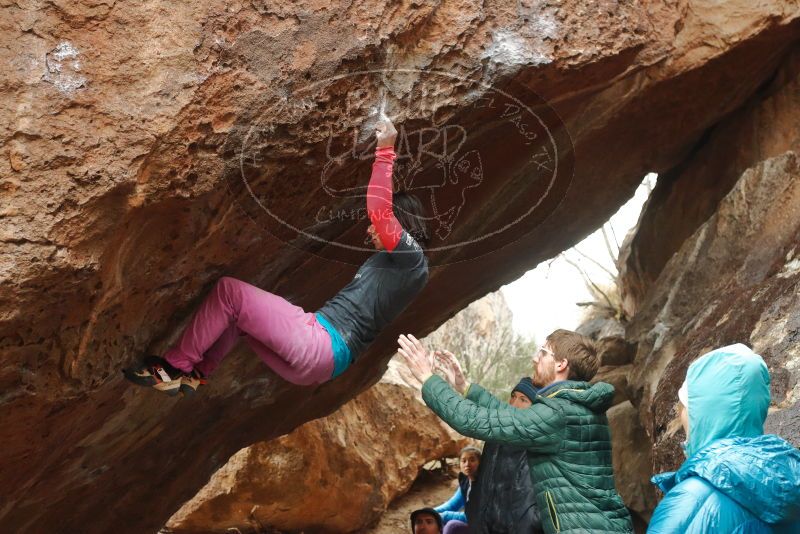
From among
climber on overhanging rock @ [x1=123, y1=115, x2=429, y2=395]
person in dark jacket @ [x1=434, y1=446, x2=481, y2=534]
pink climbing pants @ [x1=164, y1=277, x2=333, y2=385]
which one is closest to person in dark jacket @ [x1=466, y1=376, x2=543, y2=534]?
person in dark jacket @ [x1=434, y1=446, x2=481, y2=534]

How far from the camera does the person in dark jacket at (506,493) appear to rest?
4.59 metres

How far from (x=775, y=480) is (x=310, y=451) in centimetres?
608

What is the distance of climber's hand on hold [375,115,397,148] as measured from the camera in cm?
421

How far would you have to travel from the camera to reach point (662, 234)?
7.76 m

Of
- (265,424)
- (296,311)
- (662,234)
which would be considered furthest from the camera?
(662,234)

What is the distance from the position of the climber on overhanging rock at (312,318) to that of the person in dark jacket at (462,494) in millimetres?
1158

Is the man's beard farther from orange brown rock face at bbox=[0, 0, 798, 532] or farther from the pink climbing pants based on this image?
orange brown rock face at bbox=[0, 0, 798, 532]

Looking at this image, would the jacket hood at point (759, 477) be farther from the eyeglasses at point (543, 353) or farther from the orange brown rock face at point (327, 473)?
the orange brown rock face at point (327, 473)

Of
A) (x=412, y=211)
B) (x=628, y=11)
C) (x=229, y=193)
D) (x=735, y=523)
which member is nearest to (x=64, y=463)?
(x=229, y=193)

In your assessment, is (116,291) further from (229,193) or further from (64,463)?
(64,463)

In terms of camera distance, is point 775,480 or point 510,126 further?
point 510,126

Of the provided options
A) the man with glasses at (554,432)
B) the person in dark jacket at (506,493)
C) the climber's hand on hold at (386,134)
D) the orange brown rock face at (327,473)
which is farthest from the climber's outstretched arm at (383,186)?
the orange brown rock face at (327,473)

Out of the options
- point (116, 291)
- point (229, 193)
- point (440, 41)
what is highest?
point (440, 41)

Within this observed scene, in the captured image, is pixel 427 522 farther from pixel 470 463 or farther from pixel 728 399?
pixel 728 399
